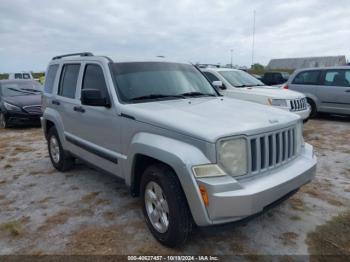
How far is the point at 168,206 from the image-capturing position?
305 centimetres

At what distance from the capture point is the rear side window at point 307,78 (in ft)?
35.7

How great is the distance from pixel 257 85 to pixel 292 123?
6068mm

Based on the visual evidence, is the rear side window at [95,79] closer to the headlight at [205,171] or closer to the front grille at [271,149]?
the headlight at [205,171]

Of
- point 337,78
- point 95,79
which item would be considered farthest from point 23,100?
point 337,78

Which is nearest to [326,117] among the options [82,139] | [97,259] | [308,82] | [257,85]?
[308,82]

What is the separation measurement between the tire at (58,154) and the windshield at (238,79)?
16.4ft

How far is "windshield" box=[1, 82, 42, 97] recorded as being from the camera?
11617 millimetres

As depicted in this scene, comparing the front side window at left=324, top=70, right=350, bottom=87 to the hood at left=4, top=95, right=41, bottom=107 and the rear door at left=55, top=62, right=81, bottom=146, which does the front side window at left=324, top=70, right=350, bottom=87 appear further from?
the hood at left=4, top=95, right=41, bottom=107

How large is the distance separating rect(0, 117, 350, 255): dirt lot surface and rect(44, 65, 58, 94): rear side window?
1.46m

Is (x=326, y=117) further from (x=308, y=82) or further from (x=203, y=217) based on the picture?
(x=203, y=217)

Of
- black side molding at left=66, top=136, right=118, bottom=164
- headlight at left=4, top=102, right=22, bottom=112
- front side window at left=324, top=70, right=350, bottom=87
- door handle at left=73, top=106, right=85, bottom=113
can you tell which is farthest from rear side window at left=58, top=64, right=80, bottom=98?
front side window at left=324, top=70, right=350, bottom=87

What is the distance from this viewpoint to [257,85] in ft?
30.9

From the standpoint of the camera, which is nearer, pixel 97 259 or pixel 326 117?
pixel 97 259

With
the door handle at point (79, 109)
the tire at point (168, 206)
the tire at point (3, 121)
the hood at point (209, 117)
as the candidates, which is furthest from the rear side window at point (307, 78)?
the tire at point (3, 121)
